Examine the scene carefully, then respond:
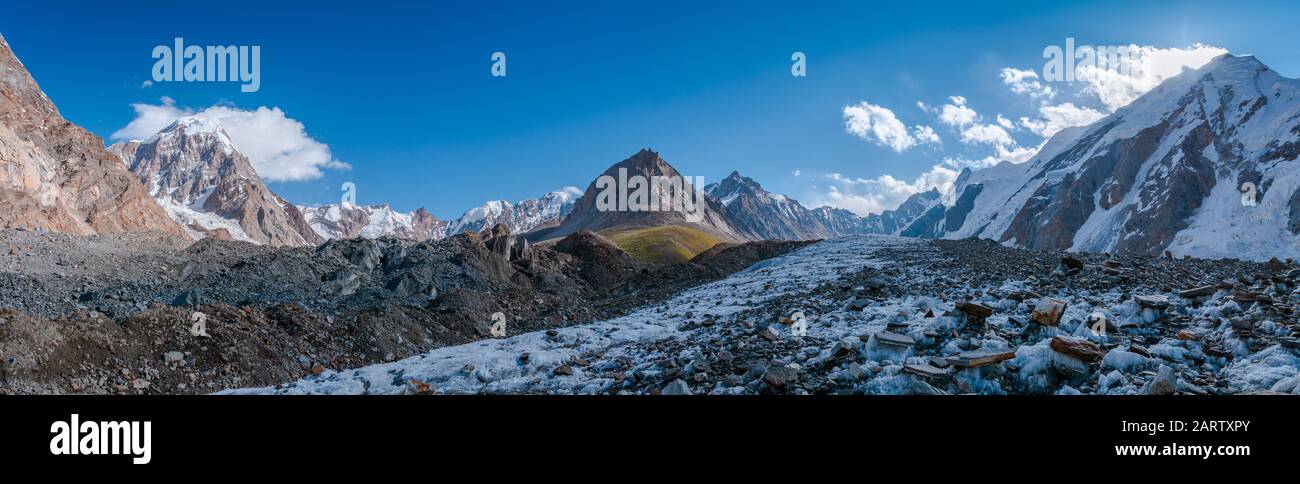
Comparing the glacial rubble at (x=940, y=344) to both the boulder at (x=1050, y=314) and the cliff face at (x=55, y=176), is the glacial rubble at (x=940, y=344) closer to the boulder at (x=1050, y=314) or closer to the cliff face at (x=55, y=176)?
the boulder at (x=1050, y=314)

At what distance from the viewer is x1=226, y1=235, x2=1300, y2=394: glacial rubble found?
9.25m

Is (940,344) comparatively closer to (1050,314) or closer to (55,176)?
(1050,314)

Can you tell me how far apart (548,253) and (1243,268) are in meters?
40.1

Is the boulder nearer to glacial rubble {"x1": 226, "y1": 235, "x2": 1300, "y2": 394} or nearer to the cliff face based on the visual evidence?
glacial rubble {"x1": 226, "y1": 235, "x2": 1300, "y2": 394}

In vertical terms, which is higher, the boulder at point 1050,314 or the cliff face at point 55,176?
the cliff face at point 55,176

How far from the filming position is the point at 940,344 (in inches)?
463

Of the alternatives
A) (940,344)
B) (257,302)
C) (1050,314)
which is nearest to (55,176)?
(257,302)

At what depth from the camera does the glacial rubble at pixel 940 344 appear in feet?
30.3

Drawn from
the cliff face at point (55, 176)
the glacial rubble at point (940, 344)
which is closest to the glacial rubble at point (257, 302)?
the glacial rubble at point (940, 344)

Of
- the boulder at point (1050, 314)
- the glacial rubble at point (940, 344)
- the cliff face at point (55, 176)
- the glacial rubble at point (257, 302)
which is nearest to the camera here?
the glacial rubble at point (940, 344)

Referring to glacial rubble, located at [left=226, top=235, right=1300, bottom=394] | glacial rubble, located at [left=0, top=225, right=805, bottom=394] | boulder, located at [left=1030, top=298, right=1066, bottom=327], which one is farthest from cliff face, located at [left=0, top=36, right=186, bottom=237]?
boulder, located at [left=1030, top=298, right=1066, bottom=327]

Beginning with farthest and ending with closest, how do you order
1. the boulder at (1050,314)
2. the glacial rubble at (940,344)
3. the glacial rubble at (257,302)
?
the glacial rubble at (257,302), the boulder at (1050,314), the glacial rubble at (940,344)

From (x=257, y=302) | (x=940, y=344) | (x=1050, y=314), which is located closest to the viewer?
(x=940, y=344)
